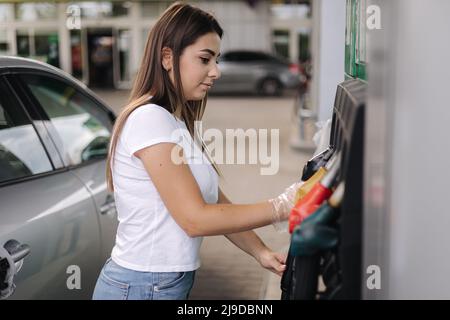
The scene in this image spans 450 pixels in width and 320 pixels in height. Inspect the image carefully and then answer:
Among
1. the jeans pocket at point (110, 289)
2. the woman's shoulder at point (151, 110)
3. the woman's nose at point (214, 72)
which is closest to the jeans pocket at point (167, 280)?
the jeans pocket at point (110, 289)

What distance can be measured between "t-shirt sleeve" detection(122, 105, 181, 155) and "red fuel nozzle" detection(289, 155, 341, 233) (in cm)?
42

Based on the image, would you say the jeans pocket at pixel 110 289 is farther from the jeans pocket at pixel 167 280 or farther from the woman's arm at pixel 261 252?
the woman's arm at pixel 261 252

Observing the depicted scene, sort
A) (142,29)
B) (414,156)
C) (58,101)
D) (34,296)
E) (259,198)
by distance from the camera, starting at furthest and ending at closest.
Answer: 1. (142,29)
2. (259,198)
3. (58,101)
4. (34,296)
5. (414,156)

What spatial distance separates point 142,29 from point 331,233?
24189 mm

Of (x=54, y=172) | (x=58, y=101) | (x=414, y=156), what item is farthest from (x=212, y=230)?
(x=58, y=101)

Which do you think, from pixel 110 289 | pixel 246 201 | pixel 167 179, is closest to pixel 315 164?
pixel 167 179

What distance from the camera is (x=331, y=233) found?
4.78 feet

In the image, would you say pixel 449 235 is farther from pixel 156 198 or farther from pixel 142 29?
pixel 142 29

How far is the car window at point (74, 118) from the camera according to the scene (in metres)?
3.49

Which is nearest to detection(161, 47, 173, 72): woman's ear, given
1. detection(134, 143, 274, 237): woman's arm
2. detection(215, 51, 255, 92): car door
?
detection(134, 143, 274, 237): woman's arm

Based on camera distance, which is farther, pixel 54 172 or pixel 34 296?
pixel 54 172

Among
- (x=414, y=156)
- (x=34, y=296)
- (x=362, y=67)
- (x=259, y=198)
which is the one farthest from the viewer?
(x=259, y=198)

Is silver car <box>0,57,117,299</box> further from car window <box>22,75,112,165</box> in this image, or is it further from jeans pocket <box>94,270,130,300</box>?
jeans pocket <box>94,270,130,300</box>

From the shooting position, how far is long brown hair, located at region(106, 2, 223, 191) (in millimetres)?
1879
